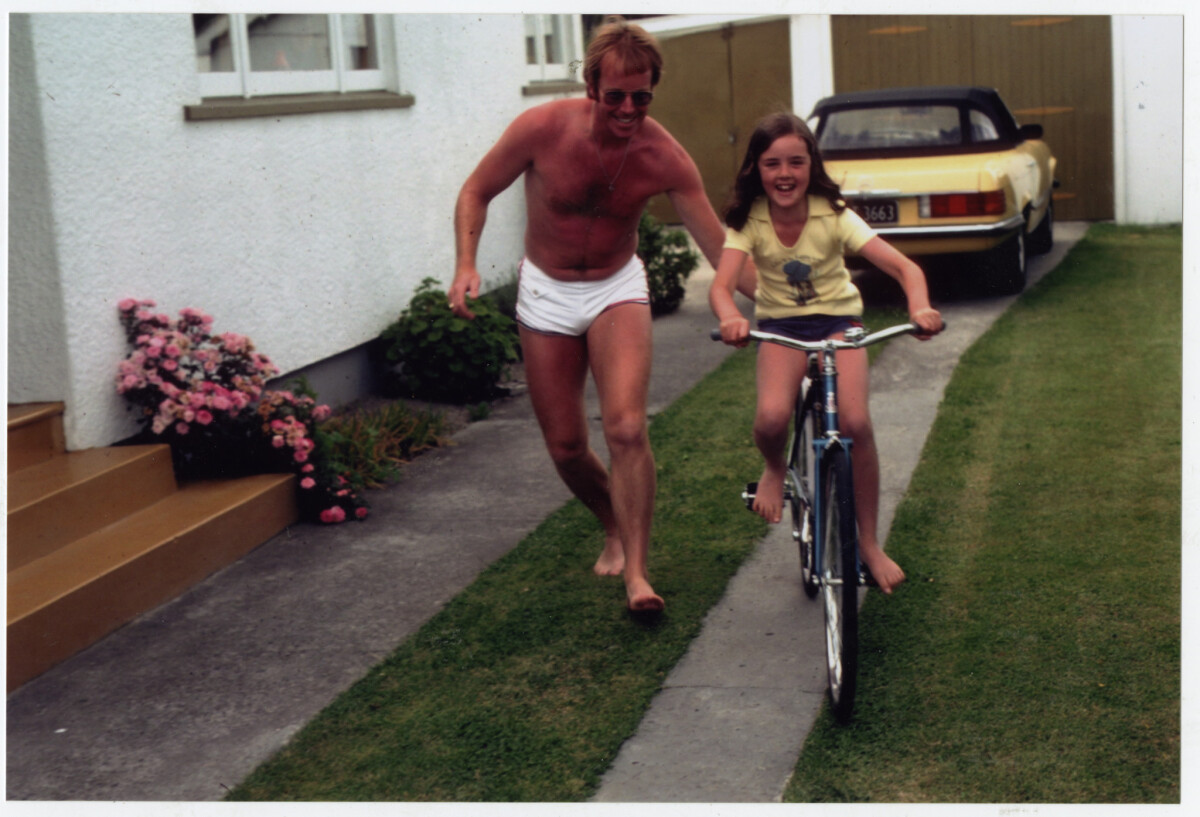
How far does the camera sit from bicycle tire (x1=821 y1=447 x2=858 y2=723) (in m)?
3.59

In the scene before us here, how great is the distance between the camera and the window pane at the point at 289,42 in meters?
6.88

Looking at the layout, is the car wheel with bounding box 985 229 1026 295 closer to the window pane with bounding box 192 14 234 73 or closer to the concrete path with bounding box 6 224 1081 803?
the concrete path with bounding box 6 224 1081 803

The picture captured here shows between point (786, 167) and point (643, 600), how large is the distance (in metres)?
1.44

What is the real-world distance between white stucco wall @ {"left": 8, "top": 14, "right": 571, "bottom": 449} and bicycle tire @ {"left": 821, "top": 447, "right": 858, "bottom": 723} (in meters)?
3.07

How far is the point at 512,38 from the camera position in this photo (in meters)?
9.72

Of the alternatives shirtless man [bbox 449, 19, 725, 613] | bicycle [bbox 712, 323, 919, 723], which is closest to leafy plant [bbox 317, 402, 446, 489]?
shirtless man [bbox 449, 19, 725, 613]

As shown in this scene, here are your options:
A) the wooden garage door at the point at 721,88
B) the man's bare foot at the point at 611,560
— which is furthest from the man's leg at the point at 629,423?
the wooden garage door at the point at 721,88

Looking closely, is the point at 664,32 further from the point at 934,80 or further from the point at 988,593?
the point at 988,593

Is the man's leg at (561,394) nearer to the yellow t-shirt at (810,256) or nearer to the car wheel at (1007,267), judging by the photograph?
the yellow t-shirt at (810,256)

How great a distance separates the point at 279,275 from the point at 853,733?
13.6ft

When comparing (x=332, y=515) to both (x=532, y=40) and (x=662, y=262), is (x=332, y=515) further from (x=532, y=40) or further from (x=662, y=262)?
(x=532, y=40)

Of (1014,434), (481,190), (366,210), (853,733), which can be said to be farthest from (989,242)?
(853,733)

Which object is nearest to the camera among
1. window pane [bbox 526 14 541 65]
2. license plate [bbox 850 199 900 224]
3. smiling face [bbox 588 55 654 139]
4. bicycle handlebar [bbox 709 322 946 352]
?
bicycle handlebar [bbox 709 322 946 352]
